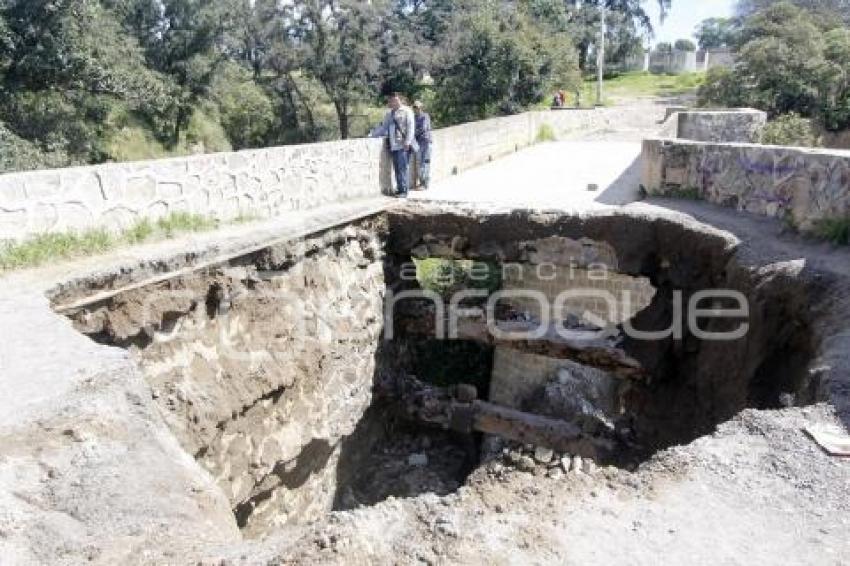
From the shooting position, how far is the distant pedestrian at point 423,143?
10953 millimetres

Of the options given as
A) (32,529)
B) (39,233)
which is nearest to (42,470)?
(32,529)

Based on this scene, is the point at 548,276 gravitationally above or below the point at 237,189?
below

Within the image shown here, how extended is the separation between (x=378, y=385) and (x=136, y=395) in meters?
6.68

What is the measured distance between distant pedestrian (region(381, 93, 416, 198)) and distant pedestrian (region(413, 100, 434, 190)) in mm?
266

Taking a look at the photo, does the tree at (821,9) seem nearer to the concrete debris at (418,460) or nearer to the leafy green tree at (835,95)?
the leafy green tree at (835,95)

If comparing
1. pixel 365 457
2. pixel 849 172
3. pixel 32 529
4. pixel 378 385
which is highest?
pixel 849 172

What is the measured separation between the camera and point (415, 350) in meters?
13.9

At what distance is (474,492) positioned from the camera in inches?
156

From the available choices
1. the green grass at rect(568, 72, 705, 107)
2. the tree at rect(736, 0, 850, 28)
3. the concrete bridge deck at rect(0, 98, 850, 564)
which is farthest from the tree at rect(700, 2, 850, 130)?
the concrete bridge deck at rect(0, 98, 850, 564)

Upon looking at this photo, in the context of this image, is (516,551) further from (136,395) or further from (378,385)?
(378,385)

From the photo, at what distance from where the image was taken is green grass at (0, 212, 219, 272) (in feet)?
20.9

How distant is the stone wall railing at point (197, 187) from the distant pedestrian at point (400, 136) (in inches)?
Answer: 8.2

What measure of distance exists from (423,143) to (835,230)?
231 inches

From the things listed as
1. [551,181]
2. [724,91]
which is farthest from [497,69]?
[551,181]
